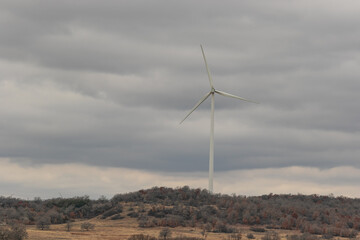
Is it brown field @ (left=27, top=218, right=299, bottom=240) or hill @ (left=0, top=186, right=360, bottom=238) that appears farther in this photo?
hill @ (left=0, top=186, right=360, bottom=238)

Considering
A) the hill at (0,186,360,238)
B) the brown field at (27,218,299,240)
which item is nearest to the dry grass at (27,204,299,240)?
the brown field at (27,218,299,240)

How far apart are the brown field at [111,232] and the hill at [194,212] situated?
1110mm

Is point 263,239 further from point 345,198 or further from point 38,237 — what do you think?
point 345,198

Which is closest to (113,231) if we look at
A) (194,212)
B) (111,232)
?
(111,232)

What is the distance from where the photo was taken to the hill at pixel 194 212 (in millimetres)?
57094

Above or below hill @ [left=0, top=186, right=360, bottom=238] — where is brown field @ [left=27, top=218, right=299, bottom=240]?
below

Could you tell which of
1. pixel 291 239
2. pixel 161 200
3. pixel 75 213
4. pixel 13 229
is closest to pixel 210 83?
pixel 161 200

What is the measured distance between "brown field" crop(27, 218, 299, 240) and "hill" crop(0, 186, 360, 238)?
1110 millimetres

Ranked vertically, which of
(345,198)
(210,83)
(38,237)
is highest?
(210,83)

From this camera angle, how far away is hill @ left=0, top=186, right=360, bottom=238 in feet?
187

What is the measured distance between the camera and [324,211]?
2657 inches

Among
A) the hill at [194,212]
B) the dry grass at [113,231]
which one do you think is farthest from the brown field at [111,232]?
the hill at [194,212]

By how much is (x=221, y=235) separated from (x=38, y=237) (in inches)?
604

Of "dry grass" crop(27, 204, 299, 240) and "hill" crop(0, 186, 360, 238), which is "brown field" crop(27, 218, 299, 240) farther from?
"hill" crop(0, 186, 360, 238)
